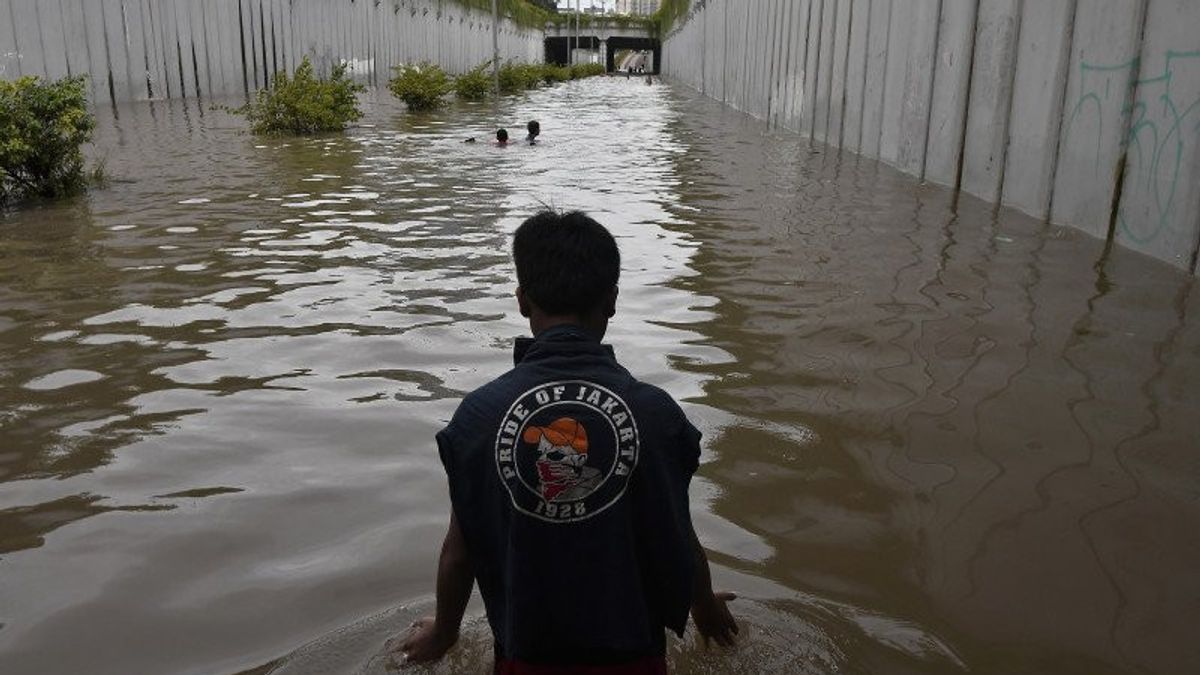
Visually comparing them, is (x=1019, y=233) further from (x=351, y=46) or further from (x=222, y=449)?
(x=351, y=46)

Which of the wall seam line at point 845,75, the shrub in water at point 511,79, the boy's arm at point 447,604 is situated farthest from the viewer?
the shrub in water at point 511,79

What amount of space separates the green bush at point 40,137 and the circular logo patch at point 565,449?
937cm

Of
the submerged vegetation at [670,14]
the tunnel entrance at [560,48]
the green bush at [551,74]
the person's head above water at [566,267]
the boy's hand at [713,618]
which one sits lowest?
the boy's hand at [713,618]

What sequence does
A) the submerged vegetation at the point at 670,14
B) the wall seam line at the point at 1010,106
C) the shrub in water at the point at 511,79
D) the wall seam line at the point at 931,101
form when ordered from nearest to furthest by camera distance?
1. the wall seam line at the point at 1010,106
2. the wall seam line at the point at 931,101
3. the shrub in water at the point at 511,79
4. the submerged vegetation at the point at 670,14

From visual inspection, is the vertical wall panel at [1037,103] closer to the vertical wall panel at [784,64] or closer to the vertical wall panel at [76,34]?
the vertical wall panel at [784,64]

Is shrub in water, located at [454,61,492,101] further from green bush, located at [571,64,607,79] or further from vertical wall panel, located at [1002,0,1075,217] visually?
green bush, located at [571,64,607,79]

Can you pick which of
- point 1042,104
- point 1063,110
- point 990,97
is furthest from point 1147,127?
point 990,97

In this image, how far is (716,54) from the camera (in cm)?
4038

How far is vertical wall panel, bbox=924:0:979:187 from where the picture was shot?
11.6m

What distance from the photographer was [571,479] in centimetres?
203

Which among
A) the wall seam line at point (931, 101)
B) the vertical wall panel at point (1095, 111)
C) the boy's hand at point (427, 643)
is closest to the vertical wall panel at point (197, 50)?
the wall seam line at point (931, 101)

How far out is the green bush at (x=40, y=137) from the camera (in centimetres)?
969

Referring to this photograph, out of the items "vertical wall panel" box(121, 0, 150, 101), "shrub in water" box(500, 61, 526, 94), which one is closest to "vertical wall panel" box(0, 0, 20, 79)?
"vertical wall panel" box(121, 0, 150, 101)

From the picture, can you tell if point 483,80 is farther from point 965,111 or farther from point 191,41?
point 965,111
